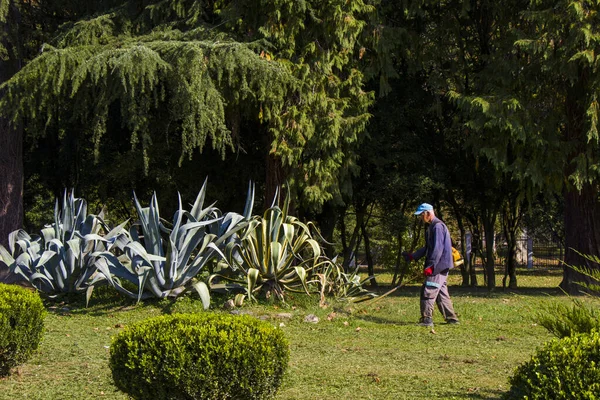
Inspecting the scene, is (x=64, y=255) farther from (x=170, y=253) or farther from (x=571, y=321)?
(x=571, y=321)

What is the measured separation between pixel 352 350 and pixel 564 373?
443 cm

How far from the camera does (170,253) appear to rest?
10.9 metres

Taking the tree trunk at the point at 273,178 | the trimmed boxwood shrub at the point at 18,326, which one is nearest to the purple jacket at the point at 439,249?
the trimmed boxwood shrub at the point at 18,326

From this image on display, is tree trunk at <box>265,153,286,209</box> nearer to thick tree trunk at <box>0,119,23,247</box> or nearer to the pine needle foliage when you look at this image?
the pine needle foliage

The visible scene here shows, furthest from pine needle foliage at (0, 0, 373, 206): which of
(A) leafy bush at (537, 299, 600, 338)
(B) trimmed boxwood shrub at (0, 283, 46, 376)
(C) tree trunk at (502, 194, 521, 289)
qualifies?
(A) leafy bush at (537, 299, 600, 338)

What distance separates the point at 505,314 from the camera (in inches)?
486

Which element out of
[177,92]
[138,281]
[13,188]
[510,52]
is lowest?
[138,281]

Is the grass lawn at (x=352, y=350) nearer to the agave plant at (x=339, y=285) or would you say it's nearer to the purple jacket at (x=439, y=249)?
the agave plant at (x=339, y=285)

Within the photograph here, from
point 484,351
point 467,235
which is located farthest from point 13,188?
point 467,235

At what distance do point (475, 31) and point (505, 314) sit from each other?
8.56 m

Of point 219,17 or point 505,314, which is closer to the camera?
point 505,314

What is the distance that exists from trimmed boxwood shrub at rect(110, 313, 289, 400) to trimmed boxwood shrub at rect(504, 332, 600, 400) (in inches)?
64.7

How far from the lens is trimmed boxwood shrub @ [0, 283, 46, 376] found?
6922mm

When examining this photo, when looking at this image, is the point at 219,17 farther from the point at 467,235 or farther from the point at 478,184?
the point at 467,235
